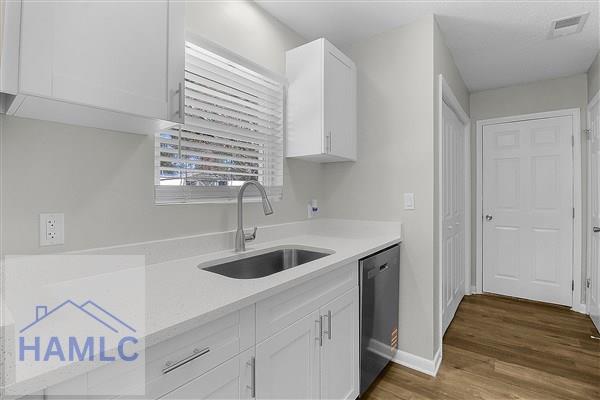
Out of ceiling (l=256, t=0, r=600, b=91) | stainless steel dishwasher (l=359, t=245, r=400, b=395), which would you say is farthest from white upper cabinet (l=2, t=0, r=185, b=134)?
stainless steel dishwasher (l=359, t=245, r=400, b=395)

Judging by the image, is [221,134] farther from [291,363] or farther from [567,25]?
[567,25]

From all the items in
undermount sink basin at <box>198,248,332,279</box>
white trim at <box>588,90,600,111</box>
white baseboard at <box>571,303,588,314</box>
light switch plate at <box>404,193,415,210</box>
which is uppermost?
white trim at <box>588,90,600,111</box>

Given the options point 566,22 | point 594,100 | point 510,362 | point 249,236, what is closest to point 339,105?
point 249,236

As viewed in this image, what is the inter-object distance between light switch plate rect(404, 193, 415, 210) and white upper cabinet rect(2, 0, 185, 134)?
163 cm

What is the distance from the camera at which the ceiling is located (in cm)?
201

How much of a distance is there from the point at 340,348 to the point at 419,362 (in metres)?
0.94

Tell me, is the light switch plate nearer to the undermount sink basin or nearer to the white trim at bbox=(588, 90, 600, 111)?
the undermount sink basin

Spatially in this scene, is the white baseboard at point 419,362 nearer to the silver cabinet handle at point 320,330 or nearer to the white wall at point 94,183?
the silver cabinet handle at point 320,330

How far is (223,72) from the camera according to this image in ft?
5.82

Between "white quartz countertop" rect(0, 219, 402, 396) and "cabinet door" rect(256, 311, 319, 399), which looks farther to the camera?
"cabinet door" rect(256, 311, 319, 399)

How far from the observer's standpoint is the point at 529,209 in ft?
11.3

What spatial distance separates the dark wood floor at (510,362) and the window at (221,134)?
1552 mm

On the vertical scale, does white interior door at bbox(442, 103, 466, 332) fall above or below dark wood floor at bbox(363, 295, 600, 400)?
above

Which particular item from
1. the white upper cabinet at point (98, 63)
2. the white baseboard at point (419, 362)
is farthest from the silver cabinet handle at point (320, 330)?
the white baseboard at point (419, 362)
